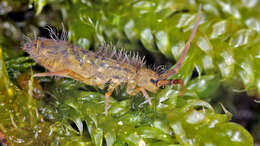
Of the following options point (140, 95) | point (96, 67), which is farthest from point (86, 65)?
point (140, 95)

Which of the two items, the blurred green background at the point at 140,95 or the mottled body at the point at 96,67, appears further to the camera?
the mottled body at the point at 96,67

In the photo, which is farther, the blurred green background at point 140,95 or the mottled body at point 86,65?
the mottled body at point 86,65

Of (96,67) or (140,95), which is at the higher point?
(96,67)

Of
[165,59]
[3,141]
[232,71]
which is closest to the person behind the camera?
[3,141]

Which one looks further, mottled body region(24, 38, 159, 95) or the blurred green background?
mottled body region(24, 38, 159, 95)

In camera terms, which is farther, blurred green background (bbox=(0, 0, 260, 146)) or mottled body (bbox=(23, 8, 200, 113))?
mottled body (bbox=(23, 8, 200, 113))

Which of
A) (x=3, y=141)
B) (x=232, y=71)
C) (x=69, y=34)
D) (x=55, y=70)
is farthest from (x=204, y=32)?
(x=3, y=141)

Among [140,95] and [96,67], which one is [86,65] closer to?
[96,67]

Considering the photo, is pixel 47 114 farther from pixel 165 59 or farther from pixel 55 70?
pixel 165 59
